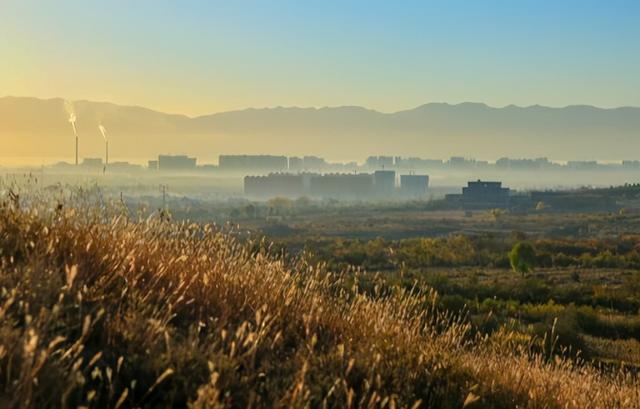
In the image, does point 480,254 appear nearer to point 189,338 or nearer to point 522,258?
point 522,258

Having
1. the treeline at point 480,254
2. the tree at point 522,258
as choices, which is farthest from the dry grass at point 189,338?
the tree at point 522,258

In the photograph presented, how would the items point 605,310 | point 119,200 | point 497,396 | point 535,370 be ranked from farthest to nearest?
point 605,310
point 119,200
point 535,370
point 497,396

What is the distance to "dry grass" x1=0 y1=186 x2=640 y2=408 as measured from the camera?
3971mm

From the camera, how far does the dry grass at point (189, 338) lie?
397 cm

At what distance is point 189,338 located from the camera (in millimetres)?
4488

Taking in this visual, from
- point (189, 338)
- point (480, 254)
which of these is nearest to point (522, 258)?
point (480, 254)

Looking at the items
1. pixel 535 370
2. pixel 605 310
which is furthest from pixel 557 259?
pixel 535 370

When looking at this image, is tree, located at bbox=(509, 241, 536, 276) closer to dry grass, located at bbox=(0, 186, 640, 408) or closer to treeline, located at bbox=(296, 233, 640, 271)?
treeline, located at bbox=(296, 233, 640, 271)

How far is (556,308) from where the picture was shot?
119 ft

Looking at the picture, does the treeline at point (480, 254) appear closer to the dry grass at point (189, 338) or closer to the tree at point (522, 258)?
the tree at point (522, 258)

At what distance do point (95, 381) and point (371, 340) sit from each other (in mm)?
2515

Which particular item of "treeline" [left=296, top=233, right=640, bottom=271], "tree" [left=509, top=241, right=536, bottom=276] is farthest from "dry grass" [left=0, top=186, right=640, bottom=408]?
"tree" [left=509, top=241, right=536, bottom=276]

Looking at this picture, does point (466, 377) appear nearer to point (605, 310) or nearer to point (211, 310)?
point (211, 310)

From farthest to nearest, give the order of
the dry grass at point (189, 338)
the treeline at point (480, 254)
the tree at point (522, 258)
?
the treeline at point (480, 254) < the tree at point (522, 258) < the dry grass at point (189, 338)
